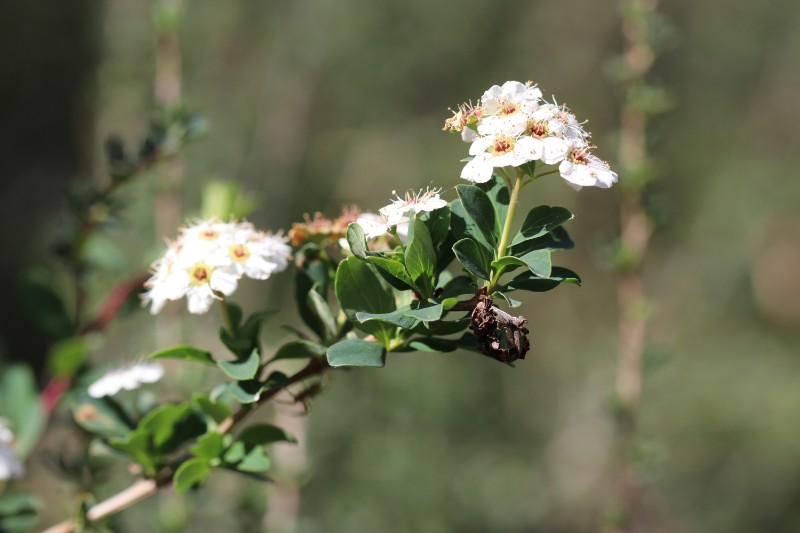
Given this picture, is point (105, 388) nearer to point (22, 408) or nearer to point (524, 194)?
point (22, 408)

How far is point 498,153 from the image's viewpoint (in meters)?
0.57

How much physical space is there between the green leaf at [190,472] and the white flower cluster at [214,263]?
12 centimetres

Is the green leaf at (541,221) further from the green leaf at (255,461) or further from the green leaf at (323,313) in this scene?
the green leaf at (255,461)

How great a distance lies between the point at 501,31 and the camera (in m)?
3.47

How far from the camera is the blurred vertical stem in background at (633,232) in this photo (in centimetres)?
115

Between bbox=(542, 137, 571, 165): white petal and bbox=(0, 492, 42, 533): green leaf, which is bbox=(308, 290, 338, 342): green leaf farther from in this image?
bbox=(0, 492, 42, 533): green leaf

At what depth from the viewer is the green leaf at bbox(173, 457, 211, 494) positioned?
64cm

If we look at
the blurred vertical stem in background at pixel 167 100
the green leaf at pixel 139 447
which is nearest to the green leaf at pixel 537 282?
the green leaf at pixel 139 447

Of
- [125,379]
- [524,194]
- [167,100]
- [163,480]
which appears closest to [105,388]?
[125,379]

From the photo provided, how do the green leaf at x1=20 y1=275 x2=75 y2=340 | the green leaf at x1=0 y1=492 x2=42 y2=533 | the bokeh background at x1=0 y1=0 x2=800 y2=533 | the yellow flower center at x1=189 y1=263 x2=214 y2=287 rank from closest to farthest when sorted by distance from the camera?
the yellow flower center at x1=189 y1=263 x2=214 y2=287 < the green leaf at x1=0 y1=492 x2=42 y2=533 < the green leaf at x1=20 y1=275 x2=75 y2=340 < the bokeh background at x1=0 y1=0 x2=800 y2=533

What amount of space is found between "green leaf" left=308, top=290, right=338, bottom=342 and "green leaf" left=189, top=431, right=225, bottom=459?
11 cm

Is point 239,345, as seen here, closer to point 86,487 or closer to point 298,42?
point 86,487

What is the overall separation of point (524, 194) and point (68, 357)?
7.24 feet

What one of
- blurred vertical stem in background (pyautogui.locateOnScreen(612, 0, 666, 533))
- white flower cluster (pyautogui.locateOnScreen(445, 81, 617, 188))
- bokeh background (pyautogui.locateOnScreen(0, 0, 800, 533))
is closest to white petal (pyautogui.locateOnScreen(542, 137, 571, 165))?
white flower cluster (pyautogui.locateOnScreen(445, 81, 617, 188))
